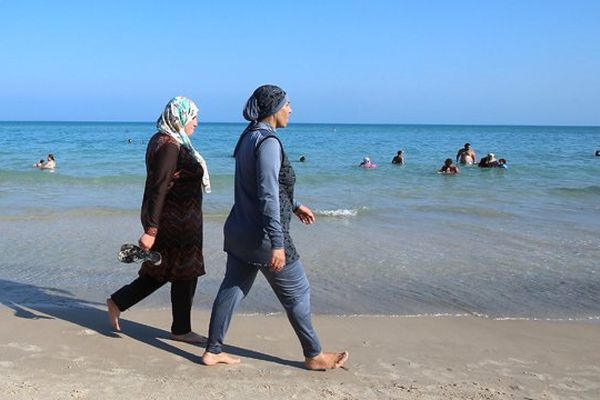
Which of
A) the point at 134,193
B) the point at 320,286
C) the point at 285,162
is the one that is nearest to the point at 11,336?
the point at 285,162

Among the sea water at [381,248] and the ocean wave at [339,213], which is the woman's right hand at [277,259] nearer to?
the sea water at [381,248]

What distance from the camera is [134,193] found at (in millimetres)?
13984

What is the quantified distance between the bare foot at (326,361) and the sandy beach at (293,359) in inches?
1.8

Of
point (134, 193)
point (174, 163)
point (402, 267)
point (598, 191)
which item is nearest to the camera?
point (174, 163)

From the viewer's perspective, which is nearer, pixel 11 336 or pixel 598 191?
pixel 11 336

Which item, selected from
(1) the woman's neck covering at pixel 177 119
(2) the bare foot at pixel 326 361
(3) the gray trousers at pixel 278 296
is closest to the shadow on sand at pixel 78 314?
(2) the bare foot at pixel 326 361

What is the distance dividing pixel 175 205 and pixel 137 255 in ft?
1.26

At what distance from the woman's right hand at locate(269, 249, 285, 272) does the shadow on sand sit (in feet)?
2.61

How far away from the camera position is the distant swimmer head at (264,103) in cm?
336

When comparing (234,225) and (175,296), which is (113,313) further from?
(234,225)

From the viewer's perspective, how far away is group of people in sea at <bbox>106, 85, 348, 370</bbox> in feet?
10.9

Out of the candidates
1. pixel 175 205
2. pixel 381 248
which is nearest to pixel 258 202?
pixel 175 205

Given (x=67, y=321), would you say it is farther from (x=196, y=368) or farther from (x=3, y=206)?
(x=3, y=206)

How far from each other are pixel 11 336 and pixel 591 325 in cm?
416
